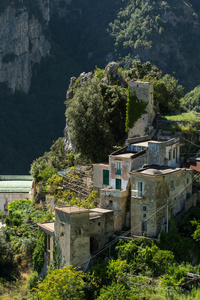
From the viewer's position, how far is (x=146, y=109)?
45594mm

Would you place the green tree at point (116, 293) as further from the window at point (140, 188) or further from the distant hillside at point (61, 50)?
the distant hillside at point (61, 50)

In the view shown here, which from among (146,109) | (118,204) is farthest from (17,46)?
(118,204)

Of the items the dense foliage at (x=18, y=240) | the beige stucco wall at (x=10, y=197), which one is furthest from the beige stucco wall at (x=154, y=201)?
the beige stucco wall at (x=10, y=197)

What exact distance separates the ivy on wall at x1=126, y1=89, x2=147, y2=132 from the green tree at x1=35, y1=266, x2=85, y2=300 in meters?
15.1

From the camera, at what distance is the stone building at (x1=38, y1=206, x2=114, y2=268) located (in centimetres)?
3603

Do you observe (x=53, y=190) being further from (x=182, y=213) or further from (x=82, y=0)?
(x=82, y=0)

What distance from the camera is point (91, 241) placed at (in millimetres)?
38125

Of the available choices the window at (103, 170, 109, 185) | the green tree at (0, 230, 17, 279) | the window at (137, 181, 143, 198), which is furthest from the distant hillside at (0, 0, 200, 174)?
the window at (137, 181, 143, 198)

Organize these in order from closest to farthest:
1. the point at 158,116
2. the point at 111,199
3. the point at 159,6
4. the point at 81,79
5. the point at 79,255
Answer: the point at 79,255, the point at 111,199, the point at 158,116, the point at 81,79, the point at 159,6

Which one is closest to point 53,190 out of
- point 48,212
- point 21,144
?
point 48,212

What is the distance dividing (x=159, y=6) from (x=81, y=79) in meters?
77.0

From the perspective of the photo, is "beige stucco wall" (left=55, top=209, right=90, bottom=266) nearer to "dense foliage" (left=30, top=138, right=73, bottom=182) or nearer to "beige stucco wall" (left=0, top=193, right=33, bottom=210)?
"dense foliage" (left=30, top=138, right=73, bottom=182)

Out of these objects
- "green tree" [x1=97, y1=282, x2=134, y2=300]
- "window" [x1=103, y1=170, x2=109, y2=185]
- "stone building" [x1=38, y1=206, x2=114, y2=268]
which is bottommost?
"green tree" [x1=97, y1=282, x2=134, y2=300]

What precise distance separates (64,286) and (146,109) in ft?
56.3
